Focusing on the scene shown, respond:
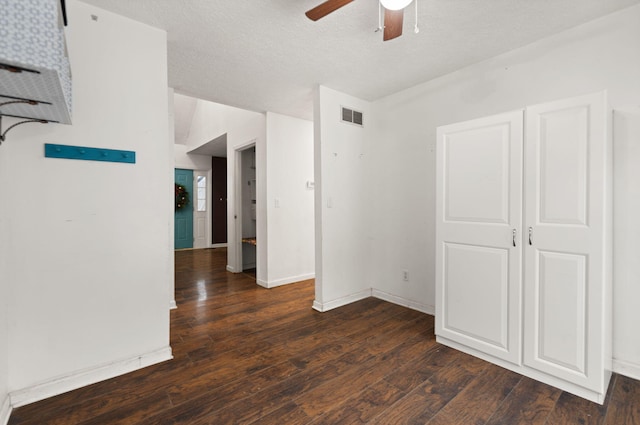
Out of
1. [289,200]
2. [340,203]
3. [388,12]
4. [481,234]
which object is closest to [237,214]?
[289,200]

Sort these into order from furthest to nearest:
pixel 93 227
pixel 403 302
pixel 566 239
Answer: pixel 403 302 < pixel 93 227 < pixel 566 239

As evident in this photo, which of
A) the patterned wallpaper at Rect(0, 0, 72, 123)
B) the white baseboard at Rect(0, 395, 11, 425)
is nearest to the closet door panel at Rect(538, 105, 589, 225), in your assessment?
the patterned wallpaper at Rect(0, 0, 72, 123)

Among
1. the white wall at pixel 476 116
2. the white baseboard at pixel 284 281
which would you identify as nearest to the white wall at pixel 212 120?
the white wall at pixel 476 116

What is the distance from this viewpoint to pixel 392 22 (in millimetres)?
1735

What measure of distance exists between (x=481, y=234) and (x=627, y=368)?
4.19ft

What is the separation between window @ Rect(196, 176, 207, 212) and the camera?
7.98m

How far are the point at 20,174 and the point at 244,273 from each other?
3593 millimetres

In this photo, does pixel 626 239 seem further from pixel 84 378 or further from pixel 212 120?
pixel 212 120

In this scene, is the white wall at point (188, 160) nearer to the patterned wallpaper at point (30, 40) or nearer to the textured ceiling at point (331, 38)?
the textured ceiling at point (331, 38)

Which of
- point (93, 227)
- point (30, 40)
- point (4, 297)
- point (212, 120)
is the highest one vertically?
point (212, 120)

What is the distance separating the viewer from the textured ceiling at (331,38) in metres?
1.97

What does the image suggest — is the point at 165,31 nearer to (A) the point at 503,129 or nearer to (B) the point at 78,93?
(B) the point at 78,93

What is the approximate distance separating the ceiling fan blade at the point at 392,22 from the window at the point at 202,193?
7.15 meters

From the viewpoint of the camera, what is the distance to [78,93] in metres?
1.88
